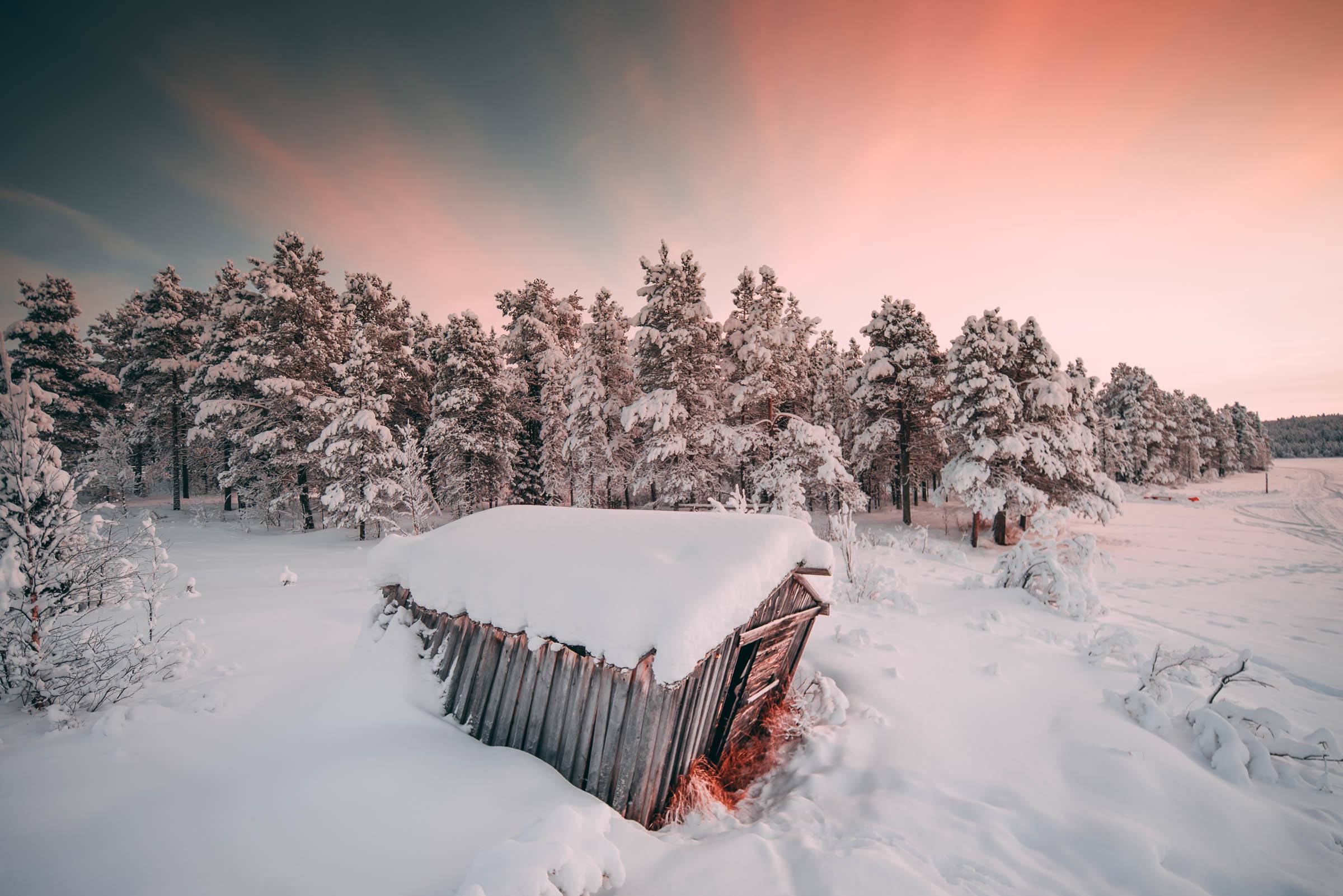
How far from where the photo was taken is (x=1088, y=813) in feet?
13.0

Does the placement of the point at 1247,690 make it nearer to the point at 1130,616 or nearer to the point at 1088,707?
the point at 1130,616

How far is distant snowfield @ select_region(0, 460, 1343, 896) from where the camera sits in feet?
9.50

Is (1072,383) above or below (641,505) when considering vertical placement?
above

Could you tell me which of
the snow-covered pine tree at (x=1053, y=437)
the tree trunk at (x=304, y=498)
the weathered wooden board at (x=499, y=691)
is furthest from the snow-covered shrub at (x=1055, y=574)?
the tree trunk at (x=304, y=498)

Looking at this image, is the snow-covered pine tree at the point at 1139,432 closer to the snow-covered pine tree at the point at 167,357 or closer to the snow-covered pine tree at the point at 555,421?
the snow-covered pine tree at the point at 555,421

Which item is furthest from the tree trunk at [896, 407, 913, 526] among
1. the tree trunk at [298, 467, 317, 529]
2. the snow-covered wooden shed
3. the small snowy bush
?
the tree trunk at [298, 467, 317, 529]

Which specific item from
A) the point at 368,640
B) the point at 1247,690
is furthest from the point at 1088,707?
the point at 368,640

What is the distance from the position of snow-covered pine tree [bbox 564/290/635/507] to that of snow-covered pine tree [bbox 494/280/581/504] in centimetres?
136

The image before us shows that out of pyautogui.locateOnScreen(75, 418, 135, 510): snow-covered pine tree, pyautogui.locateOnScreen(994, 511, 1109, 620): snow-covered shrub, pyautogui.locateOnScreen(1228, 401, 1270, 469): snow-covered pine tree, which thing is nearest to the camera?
pyautogui.locateOnScreen(994, 511, 1109, 620): snow-covered shrub

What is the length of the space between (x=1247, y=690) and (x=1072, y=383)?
62.3 feet

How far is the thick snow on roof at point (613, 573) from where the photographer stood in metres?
3.59

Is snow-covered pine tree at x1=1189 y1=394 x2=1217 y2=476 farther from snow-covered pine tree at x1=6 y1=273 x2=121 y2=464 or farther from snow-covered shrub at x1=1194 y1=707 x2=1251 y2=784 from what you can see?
snow-covered pine tree at x1=6 y1=273 x2=121 y2=464

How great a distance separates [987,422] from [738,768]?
1904 centimetres

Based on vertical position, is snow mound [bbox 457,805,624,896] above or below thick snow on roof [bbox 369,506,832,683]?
below
